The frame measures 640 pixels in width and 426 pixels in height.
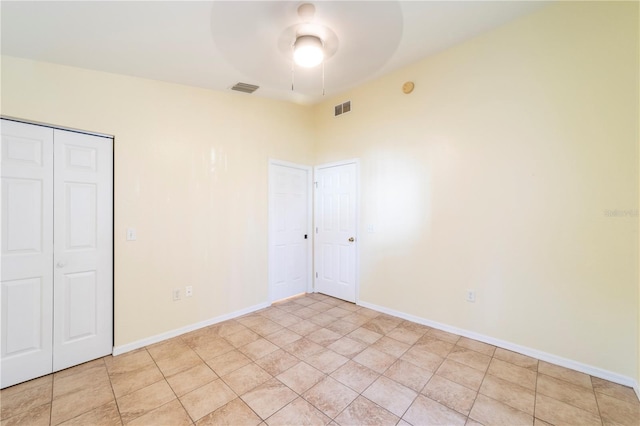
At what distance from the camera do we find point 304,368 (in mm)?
2250

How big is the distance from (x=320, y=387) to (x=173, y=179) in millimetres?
2509

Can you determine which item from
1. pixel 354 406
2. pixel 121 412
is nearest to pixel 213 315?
pixel 121 412

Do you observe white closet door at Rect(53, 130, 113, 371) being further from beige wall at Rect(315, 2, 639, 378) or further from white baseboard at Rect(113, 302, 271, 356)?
beige wall at Rect(315, 2, 639, 378)

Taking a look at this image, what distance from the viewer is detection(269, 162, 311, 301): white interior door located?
12.5 ft

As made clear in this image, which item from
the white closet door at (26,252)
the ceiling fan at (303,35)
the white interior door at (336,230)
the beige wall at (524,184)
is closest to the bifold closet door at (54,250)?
the white closet door at (26,252)

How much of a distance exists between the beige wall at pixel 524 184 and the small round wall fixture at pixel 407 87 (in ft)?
0.20

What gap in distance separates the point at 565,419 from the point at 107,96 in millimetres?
4442

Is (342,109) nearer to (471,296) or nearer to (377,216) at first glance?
(377,216)

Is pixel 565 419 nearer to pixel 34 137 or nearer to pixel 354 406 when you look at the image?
pixel 354 406

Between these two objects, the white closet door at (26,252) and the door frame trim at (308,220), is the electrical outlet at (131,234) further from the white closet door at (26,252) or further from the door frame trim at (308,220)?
the door frame trim at (308,220)

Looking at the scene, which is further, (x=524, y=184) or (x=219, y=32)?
(x=524, y=184)

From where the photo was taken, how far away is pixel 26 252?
2.16 m

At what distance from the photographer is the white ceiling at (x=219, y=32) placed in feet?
6.23

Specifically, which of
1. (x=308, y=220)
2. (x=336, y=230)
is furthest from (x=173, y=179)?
(x=336, y=230)
